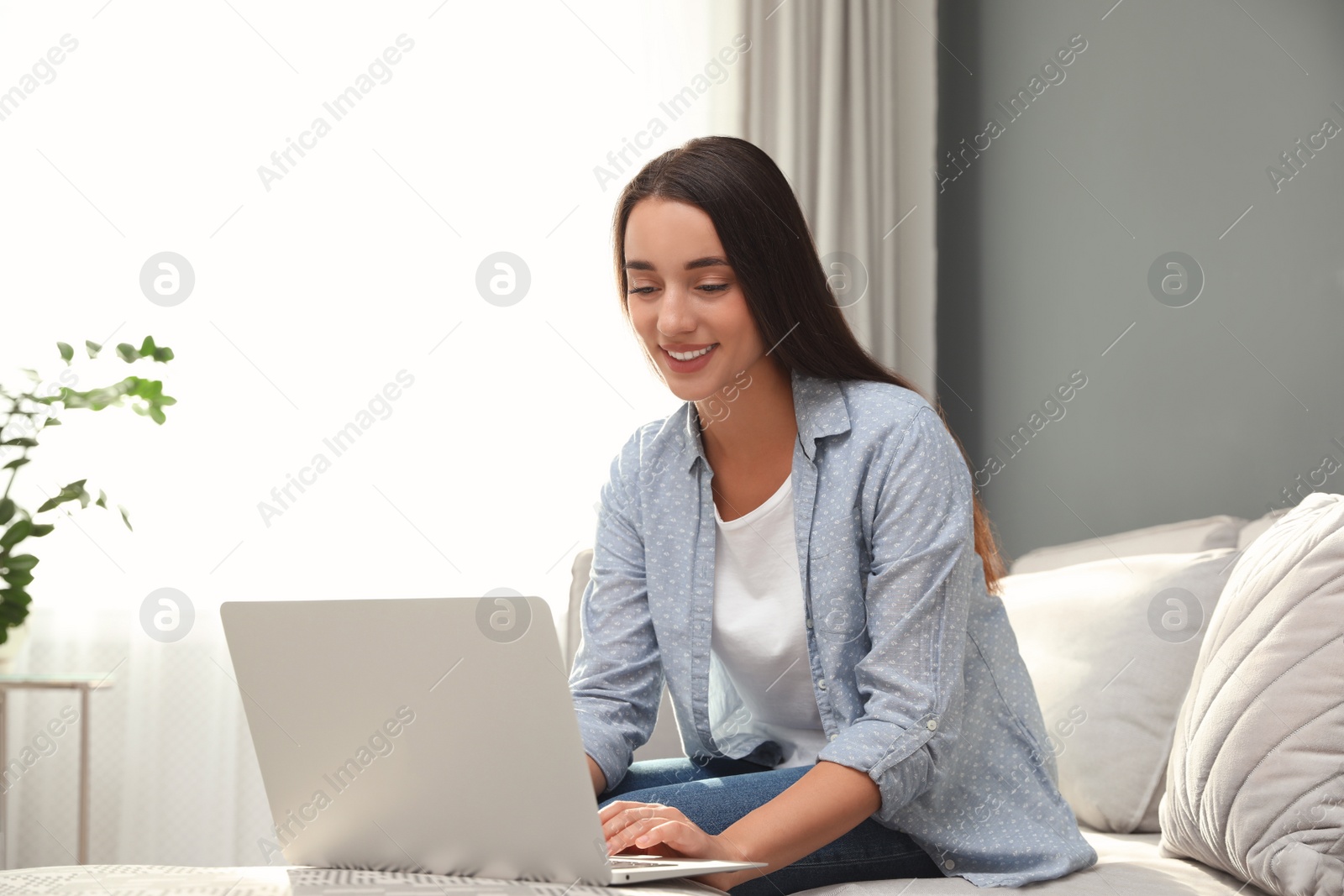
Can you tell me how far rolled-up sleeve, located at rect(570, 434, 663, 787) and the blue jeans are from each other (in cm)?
8

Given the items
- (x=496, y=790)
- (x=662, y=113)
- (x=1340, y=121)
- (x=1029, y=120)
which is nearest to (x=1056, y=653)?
(x=1340, y=121)

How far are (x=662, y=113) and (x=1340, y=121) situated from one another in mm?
1611

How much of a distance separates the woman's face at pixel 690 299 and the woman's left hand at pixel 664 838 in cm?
47

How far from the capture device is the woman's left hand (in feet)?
2.96

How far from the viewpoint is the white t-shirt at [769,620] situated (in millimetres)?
1256

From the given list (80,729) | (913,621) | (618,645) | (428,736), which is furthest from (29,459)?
(913,621)

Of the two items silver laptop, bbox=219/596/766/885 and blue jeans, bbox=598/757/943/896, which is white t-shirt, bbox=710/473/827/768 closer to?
blue jeans, bbox=598/757/943/896

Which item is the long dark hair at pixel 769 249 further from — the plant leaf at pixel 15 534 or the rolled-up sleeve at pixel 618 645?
the plant leaf at pixel 15 534

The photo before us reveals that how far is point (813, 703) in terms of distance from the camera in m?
1.29

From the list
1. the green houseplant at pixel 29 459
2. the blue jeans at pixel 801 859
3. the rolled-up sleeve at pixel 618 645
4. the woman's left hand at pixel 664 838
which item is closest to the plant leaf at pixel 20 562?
the green houseplant at pixel 29 459

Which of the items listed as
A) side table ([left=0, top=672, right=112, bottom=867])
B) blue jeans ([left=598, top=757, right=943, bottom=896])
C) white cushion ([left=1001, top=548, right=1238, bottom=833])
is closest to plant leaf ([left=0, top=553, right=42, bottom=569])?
side table ([left=0, top=672, right=112, bottom=867])

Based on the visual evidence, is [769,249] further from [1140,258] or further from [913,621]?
[1140,258]

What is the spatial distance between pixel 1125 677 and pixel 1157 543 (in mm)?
226

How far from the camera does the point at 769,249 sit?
124cm
